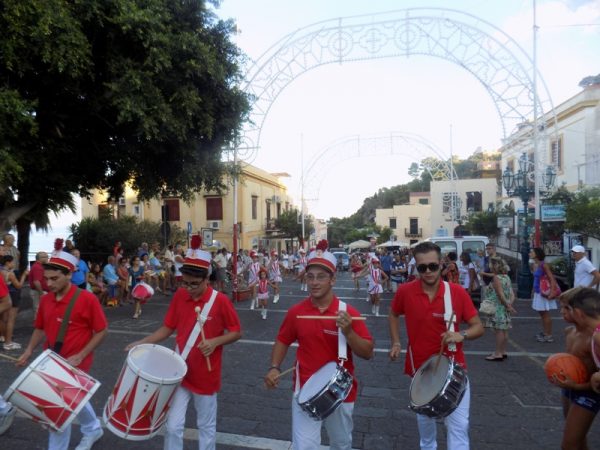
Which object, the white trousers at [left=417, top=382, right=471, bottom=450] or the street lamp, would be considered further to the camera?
the street lamp

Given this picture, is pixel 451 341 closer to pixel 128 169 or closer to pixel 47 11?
pixel 47 11

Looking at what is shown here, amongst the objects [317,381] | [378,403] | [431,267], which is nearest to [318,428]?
[317,381]

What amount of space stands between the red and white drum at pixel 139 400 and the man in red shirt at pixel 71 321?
0.65m

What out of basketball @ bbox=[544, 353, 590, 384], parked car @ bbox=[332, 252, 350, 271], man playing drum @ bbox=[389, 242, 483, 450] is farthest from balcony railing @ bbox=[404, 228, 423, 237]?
basketball @ bbox=[544, 353, 590, 384]

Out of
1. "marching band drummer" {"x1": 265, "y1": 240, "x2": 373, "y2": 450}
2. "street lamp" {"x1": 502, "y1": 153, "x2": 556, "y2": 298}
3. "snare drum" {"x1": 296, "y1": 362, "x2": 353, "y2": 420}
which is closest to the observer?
"snare drum" {"x1": 296, "y1": 362, "x2": 353, "y2": 420}

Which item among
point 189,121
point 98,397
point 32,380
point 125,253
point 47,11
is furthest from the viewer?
point 125,253

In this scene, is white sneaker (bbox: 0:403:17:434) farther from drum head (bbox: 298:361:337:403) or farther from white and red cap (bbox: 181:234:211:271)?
drum head (bbox: 298:361:337:403)

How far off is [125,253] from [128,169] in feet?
39.0

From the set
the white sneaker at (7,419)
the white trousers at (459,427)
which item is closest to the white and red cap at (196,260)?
the white trousers at (459,427)

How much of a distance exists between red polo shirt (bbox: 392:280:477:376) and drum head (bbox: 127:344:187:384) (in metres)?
1.73

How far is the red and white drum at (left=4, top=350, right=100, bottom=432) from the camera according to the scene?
3484 millimetres

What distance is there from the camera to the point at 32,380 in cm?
349

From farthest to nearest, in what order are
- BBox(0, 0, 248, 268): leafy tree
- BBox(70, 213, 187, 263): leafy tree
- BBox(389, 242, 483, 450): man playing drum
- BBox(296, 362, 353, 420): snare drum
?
1. BBox(70, 213, 187, 263): leafy tree
2. BBox(0, 0, 248, 268): leafy tree
3. BBox(389, 242, 483, 450): man playing drum
4. BBox(296, 362, 353, 420): snare drum

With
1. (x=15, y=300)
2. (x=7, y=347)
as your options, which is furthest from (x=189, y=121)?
(x=7, y=347)
